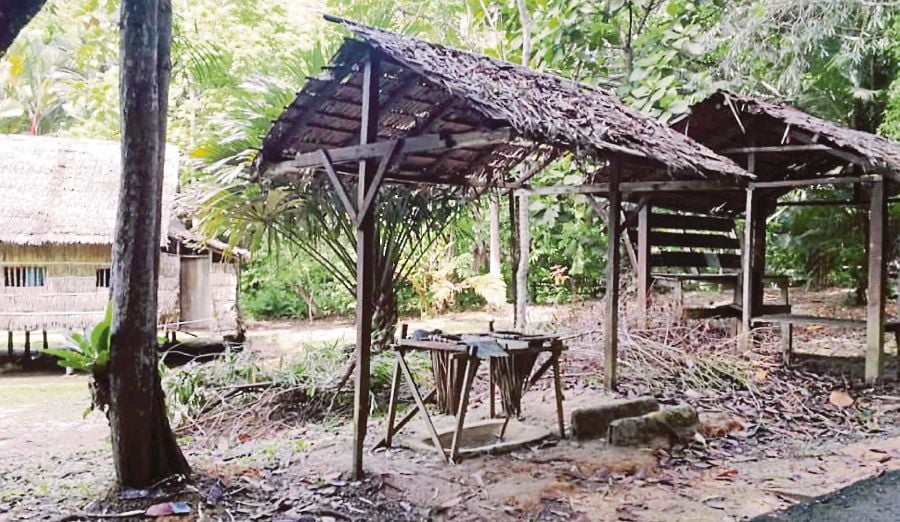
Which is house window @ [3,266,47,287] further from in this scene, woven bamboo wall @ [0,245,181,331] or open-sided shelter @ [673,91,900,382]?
open-sided shelter @ [673,91,900,382]

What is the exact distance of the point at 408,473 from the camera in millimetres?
5000

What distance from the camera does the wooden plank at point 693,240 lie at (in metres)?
10.3

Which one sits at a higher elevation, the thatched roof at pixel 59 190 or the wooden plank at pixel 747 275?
the thatched roof at pixel 59 190

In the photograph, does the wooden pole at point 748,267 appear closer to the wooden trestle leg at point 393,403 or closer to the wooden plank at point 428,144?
the wooden trestle leg at point 393,403

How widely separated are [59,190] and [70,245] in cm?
107

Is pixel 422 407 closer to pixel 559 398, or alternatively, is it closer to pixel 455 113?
pixel 559 398

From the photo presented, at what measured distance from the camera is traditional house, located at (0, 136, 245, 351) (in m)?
12.3

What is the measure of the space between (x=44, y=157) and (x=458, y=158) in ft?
32.6

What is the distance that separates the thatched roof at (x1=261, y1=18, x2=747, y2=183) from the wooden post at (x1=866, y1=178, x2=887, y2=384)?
236cm

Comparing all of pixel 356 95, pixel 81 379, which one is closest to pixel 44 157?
pixel 81 379

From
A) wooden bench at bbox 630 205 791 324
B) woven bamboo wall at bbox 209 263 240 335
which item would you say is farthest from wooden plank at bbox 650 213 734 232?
woven bamboo wall at bbox 209 263 240 335

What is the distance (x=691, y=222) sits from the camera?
1061 centimetres

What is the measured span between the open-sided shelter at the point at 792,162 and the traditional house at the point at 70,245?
26.8 ft

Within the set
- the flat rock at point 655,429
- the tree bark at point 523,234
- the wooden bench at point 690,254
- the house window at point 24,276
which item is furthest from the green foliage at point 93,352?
the house window at point 24,276
